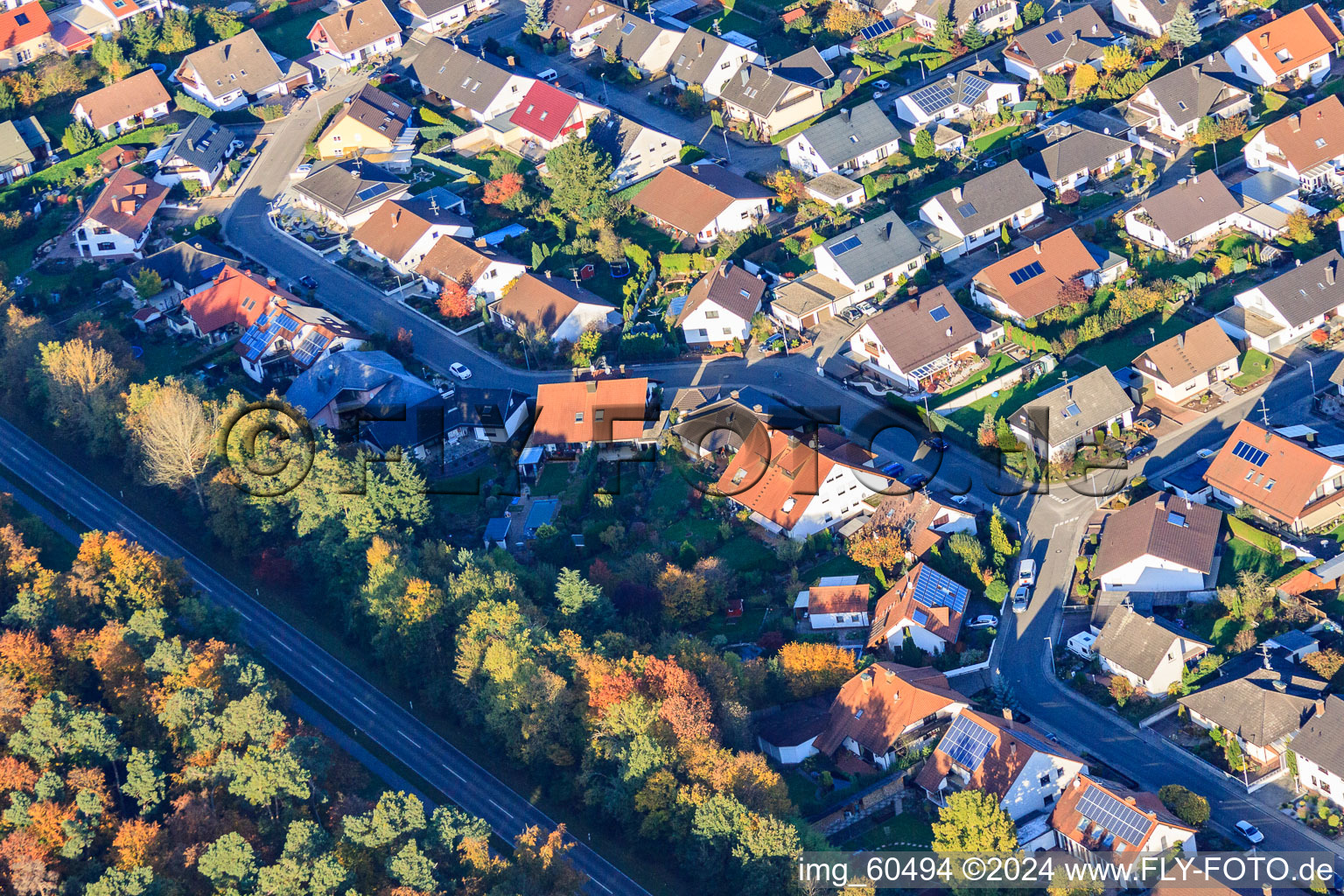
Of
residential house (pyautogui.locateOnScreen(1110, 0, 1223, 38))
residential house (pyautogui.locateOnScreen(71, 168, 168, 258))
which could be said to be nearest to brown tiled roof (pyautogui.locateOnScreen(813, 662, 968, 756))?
residential house (pyautogui.locateOnScreen(71, 168, 168, 258))

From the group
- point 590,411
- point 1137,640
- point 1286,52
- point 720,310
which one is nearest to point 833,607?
point 1137,640

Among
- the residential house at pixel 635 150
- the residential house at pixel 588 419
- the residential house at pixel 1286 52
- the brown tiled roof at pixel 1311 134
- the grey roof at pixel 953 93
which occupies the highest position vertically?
the residential house at pixel 1286 52

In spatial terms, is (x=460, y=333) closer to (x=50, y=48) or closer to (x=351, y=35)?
(x=351, y=35)

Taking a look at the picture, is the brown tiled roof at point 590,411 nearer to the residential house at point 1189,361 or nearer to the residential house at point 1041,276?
the residential house at point 1041,276

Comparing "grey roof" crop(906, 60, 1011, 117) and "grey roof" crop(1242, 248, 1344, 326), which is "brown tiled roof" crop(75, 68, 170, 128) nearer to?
"grey roof" crop(906, 60, 1011, 117)

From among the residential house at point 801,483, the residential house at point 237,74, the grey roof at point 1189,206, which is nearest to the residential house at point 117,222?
the residential house at point 237,74

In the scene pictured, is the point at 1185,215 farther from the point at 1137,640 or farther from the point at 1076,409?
the point at 1137,640
